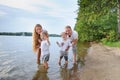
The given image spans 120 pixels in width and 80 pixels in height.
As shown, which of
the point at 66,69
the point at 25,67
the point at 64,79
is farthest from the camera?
the point at 25,67

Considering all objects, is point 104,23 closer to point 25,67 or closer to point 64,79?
point 25,67

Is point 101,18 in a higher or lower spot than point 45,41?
higher

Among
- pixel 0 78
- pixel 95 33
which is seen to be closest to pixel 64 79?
pixel 0 78

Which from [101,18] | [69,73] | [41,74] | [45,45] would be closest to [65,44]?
[45,45]

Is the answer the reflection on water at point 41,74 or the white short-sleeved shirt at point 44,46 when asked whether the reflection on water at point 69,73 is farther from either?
the white short-sleeved shirt at point 44,46

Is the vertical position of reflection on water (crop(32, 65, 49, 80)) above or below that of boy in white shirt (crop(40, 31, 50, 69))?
below

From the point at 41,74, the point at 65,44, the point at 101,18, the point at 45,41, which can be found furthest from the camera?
the point at 101,18

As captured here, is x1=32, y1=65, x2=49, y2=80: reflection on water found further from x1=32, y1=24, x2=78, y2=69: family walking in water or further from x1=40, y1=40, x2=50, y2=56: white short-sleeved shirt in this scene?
x1=40, y1=40, x2=50, y2=56: white short-sleeved shirt

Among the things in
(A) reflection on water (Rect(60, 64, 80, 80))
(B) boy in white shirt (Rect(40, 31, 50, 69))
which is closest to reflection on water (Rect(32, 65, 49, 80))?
(B) boy in white shirt (Rect(40, 31, 50, 69))

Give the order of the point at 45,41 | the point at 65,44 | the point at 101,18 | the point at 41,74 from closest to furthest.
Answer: the point at 41,74 < the point at 45,41 < the point at 65,44 < the point at 101,18

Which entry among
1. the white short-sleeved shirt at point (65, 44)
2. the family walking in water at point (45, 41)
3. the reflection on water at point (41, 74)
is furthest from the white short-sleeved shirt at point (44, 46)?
the white short-sleeved shirt at point (65, 44)

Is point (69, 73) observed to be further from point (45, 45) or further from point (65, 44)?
point (65, 44)

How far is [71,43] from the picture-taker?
12992 millimetres

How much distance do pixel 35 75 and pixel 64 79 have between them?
142cm
